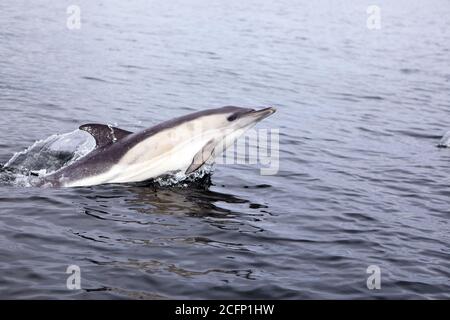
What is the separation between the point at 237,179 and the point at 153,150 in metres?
2.03

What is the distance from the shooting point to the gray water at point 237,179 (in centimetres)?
864

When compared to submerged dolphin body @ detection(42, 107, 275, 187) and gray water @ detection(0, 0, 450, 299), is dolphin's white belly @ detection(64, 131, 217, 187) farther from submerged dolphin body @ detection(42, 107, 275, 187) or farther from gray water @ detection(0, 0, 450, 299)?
gray water @ detection(0, 0, 450, 299)

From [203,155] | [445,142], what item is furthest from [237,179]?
[445,142]

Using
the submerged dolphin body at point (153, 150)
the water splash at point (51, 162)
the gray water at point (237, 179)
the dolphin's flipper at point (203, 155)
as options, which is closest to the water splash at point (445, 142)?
the gray water at point (237, 179)

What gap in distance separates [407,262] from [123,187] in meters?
4.51

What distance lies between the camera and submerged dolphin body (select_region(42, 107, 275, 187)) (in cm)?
1154

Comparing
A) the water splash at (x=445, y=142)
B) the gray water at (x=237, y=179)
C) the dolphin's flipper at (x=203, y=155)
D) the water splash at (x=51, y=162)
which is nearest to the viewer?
the gray water at (x=237, y=179)

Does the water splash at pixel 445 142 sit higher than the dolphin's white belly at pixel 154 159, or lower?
higher

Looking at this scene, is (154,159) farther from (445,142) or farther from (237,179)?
(445,142)

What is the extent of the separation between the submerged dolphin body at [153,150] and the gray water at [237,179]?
273 mm

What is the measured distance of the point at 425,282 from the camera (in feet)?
29.0

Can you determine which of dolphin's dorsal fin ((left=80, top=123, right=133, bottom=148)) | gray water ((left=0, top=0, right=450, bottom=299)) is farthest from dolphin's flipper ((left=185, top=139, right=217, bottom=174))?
dolphin's dorsal fin ((left=80, top=123, right=133, bottom=148))

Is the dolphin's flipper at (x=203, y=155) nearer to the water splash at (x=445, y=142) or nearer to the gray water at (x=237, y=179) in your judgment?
the gray water at (x=237, y=179)

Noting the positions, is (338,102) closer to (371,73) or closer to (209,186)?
(371,73)
